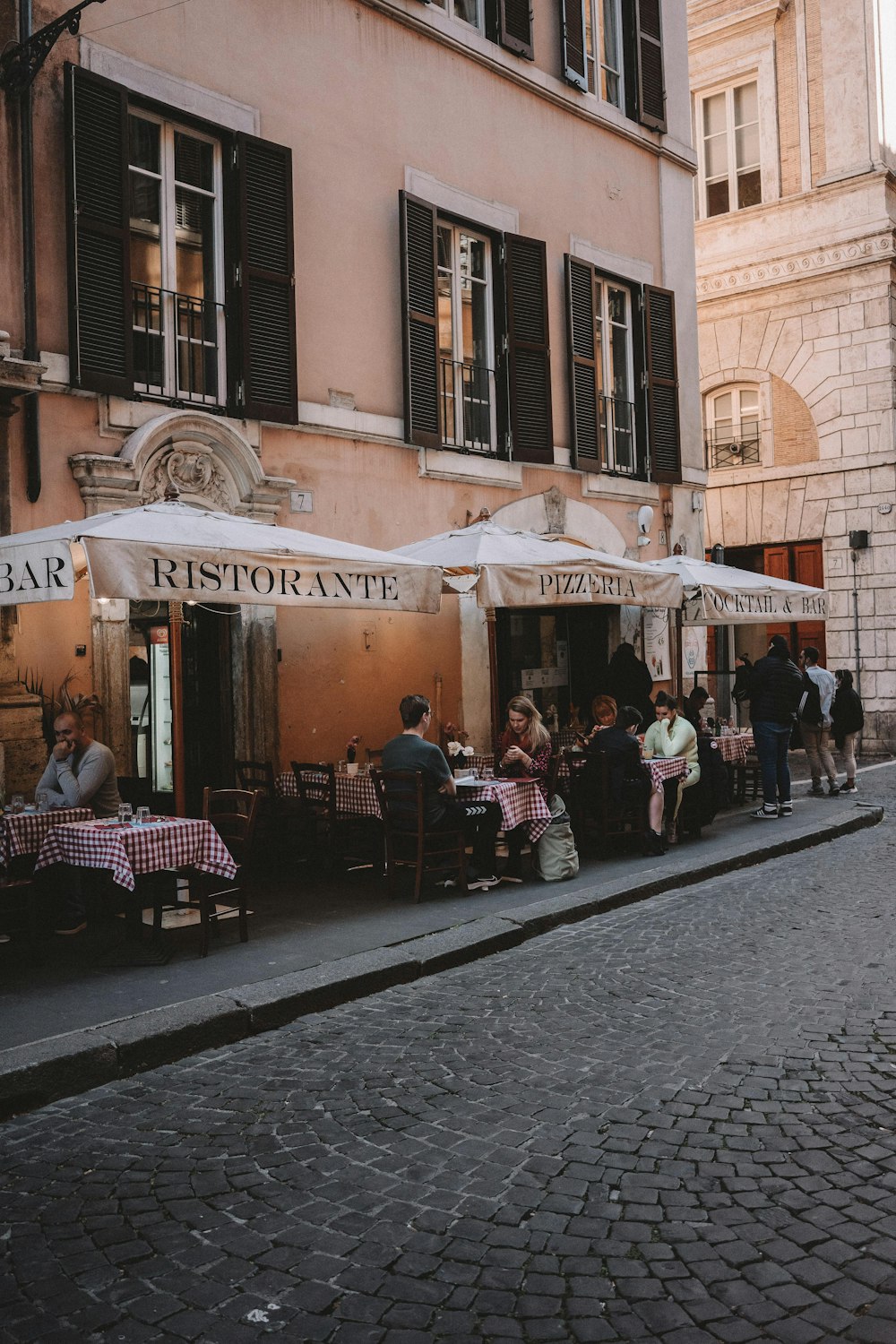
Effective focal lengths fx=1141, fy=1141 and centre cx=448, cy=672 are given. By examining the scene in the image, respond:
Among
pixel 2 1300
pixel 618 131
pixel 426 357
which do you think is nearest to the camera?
pixel 2 1300

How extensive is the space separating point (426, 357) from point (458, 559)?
3.13 metres

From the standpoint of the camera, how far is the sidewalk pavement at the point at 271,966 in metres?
4.82

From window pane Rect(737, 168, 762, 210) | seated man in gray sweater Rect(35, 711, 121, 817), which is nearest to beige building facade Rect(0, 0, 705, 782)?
seated man in gray sweater Rect(35, 711, 121, 817)

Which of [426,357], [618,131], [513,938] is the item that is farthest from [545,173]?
[513,938]

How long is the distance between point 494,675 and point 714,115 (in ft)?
50.8

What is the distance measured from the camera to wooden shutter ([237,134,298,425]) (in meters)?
9.60

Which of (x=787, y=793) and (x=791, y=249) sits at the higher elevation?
(x=791, y=249)

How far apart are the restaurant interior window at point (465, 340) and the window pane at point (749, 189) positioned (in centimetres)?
1039

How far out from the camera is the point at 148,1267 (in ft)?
10.3

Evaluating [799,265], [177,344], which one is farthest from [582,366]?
[799,265]

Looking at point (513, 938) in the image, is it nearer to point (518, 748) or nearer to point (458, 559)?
point (518, 748)

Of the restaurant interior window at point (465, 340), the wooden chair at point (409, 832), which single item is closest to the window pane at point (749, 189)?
the restaurant interior window at point (465, 340)

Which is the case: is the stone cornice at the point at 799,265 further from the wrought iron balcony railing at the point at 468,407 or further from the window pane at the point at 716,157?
the wrought iron balcony railing at the point at 468,407

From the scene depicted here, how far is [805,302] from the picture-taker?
19969 mm
